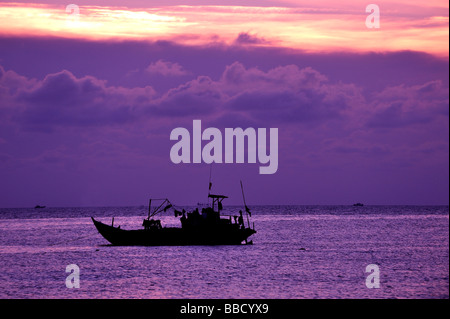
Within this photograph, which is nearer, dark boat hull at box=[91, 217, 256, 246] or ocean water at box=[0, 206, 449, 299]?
ocean water at box=[0, 206, 449, 299]

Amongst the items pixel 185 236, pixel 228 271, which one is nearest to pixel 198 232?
pixel 185 236

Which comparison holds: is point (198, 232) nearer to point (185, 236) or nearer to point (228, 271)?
point (185, 236)

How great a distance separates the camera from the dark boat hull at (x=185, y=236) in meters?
69.3

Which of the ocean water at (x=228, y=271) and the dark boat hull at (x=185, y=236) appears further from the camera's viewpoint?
the dark boat hull at (x=185, y=236)

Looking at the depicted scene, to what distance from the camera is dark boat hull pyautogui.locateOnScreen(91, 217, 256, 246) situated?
6931cm

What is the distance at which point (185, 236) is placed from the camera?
70.1m

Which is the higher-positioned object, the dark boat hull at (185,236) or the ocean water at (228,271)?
the dark boat hull at (185,236)

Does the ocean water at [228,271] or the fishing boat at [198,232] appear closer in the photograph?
the ocean water at [228,271]

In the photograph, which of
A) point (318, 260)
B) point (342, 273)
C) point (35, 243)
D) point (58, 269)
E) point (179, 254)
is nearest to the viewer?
point (342, 273)

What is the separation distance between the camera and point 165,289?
42.9 m
